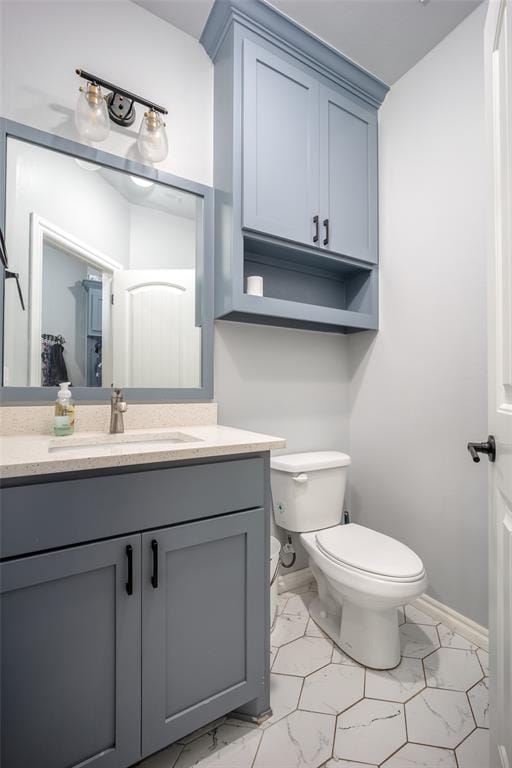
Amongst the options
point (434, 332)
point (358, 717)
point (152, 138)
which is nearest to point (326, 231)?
point (434, 332)

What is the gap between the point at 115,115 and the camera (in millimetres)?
1372

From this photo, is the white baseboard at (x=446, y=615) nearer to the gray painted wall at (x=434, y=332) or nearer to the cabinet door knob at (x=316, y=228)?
the gray painted wall at (x=434, y=332)

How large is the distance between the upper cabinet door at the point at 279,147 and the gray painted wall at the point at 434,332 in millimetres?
502

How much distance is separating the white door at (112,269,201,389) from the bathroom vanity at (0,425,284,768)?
1.64 feet

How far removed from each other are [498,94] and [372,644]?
1.74 metres

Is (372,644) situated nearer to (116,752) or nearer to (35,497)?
(116,752)

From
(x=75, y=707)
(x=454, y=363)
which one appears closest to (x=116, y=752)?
(x=75, y=707)

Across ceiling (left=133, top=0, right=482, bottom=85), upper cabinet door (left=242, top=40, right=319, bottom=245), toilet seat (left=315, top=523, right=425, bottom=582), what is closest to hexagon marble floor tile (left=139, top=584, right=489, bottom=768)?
toilet seat (left=315, top=523, right=425, bottom=582)

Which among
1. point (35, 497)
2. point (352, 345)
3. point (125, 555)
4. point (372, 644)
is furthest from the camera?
point (352, 345)

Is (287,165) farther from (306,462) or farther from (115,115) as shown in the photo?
(306,462)

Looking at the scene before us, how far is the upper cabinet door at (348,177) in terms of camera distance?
1.67 m

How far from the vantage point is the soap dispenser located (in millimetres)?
1188

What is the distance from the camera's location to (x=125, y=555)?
86 cm

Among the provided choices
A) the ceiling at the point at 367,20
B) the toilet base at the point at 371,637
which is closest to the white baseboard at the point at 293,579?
the toilet base at the point at 371,637
